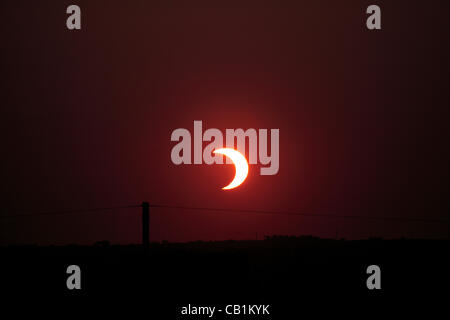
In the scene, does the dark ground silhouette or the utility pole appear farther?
the dark ground silhouette

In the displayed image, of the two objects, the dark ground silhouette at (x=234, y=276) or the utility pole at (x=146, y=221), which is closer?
the utility pole at (x=146, y=221)

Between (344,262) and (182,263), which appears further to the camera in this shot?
(344,262)

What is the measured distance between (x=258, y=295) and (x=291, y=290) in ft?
15.6

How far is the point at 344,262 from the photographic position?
48062 mm

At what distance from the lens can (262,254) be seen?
170 feet

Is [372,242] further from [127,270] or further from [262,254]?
[127,270]

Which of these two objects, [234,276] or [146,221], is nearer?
[146,221]

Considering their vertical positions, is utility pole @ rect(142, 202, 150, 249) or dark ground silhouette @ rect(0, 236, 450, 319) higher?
utility pole @ rect(142, 202, 150, 249)

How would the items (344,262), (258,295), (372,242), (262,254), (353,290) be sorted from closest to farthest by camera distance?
1. (258,295)
2. (353,290)
3. (344,262)
4. (262,254)
5. (372,242)

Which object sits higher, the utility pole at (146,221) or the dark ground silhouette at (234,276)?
the utility pole at (146,221)

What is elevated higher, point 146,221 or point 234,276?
point 146,221
